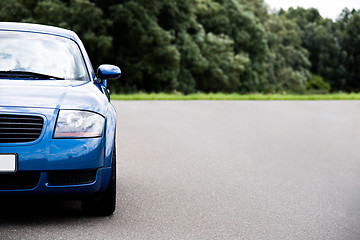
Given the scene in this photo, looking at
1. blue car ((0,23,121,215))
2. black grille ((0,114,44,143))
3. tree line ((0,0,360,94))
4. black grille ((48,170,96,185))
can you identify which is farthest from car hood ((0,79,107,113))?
tree line ((0,0,360,94))

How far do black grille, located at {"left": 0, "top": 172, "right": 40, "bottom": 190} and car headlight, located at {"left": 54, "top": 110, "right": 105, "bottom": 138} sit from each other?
0.36 meters

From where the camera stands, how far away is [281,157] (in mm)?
9625

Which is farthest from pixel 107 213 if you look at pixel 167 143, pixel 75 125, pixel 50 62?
pixel 167 143

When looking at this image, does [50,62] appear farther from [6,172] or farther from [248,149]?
[248,149]

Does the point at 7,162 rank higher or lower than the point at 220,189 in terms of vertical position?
higher

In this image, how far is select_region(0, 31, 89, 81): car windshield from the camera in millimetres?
5613

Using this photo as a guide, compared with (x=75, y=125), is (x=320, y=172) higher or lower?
lower

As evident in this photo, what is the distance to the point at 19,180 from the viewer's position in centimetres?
464

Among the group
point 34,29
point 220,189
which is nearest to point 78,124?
point 34,29

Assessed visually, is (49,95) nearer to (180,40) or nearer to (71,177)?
(71,177)

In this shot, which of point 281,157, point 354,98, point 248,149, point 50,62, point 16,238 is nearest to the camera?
point 16,238

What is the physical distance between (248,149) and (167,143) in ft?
4.87

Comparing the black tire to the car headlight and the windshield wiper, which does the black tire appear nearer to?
the car headlight

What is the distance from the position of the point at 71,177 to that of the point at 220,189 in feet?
7.92
